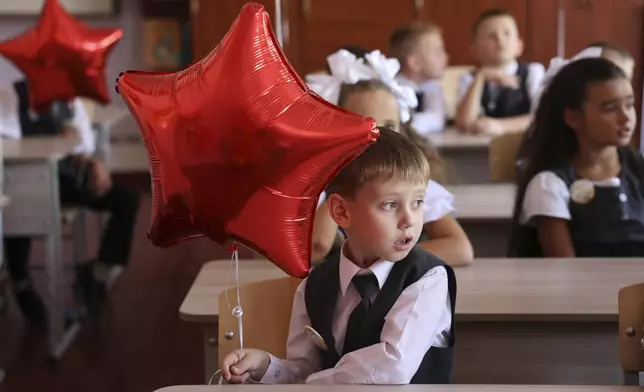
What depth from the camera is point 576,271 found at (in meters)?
1.92

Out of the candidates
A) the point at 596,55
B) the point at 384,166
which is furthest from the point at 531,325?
the point at 596,55

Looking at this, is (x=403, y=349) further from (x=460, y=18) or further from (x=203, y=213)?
(x=460, y=18)

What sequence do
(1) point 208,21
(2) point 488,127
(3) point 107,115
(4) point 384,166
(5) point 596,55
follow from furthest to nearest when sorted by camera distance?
1. (1) point 208,21
2. (3) point 107,115
3. (2) point 488,127
4. (5) point 596,55
5. (4) point 384,166

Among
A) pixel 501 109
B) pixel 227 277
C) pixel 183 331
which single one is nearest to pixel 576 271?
pixel 227 277

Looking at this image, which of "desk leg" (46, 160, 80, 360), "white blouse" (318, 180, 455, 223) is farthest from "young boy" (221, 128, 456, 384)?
"desk leg" (46, 160, 80, 360)

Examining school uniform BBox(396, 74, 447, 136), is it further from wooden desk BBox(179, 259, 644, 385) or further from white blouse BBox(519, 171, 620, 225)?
wooden desk BBox(179, 259, 644, 385)

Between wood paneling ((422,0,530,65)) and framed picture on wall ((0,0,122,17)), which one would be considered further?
framed picture on wall ((0,0,122,17))

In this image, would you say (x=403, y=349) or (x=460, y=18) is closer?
(x=403, y=349)

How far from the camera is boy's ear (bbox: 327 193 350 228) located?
1.45 metres

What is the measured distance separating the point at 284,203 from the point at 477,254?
1.53 metres

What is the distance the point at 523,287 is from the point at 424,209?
0.31 metres

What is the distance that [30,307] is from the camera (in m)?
3.50

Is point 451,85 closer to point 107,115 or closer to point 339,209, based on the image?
point 107,115

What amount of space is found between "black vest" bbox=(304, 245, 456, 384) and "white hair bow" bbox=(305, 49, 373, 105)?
773 mm
